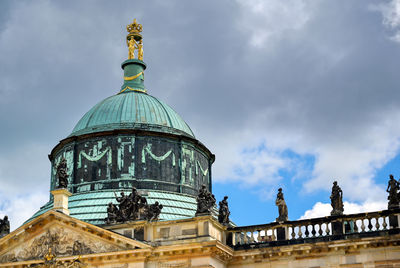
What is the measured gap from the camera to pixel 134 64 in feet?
159

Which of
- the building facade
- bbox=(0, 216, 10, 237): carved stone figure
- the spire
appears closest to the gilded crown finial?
the spire

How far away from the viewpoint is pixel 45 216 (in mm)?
33906

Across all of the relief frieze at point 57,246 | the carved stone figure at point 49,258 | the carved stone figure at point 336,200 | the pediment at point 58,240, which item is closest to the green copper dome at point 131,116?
the pediment at point 58,240

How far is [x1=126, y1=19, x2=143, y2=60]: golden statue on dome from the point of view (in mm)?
49312

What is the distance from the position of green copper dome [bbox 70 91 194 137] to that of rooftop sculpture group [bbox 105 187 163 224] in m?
9.15

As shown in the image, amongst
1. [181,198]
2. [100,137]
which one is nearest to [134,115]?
[100,137]

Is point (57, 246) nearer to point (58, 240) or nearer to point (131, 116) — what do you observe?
point (58, 240)

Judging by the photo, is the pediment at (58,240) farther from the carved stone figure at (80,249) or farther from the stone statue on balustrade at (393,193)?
the stone statue on balustrade at (393,193)

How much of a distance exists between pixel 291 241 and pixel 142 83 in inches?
808

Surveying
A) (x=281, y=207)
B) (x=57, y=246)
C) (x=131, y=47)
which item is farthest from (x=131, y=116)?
(x=281, y=207)

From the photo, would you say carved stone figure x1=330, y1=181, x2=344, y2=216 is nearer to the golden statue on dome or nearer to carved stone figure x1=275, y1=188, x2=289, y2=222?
carved stone figure x1=275, y1=188, x2=289, y2=222

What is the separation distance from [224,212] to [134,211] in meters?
4.81

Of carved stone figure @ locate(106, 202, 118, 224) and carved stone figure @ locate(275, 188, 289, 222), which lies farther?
carved stone figure @ locate(106, 202, 118, 224)

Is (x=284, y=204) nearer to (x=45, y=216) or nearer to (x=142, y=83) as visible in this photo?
(x=45, y=216)
